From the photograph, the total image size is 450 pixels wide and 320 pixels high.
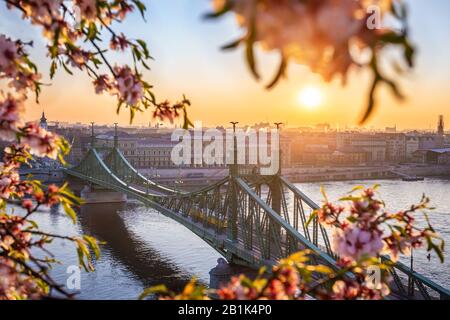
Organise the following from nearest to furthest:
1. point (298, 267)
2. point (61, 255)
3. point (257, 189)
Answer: point (298, 267)
point (257, 189)
point (61, 255)

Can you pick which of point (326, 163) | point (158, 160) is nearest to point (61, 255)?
point (158, 160)

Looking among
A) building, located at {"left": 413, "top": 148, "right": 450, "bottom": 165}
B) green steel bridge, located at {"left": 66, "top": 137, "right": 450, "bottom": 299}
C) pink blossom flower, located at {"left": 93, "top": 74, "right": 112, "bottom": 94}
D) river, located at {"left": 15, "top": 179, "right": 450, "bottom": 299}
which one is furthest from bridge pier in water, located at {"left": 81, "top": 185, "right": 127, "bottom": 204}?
building, located at {"left": 413, "top": 148, "right": 450, "bottom": 165}

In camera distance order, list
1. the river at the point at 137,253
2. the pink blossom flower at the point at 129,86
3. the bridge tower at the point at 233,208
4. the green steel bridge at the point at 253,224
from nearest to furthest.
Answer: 1. the pink blossom flower at the point at 129,86
2. the green steel bridge at the point at 253,224
3. the bridge tower at the point at 233,208
4. the river at the point at 137,253

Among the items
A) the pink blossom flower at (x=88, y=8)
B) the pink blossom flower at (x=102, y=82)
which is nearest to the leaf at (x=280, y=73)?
the pink blossom flower at (x=88, y=8)

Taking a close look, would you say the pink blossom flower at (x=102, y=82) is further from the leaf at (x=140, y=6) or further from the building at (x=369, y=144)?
the building at (x=369, y=144)

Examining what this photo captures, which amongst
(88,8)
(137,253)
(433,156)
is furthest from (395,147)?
(88,8)

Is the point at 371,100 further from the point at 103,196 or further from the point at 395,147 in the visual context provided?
the point at 395,147

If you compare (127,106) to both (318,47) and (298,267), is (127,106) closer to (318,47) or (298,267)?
(298,267)

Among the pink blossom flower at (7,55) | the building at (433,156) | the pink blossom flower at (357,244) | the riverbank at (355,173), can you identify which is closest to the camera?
the pink blossom flower at (357,244)
